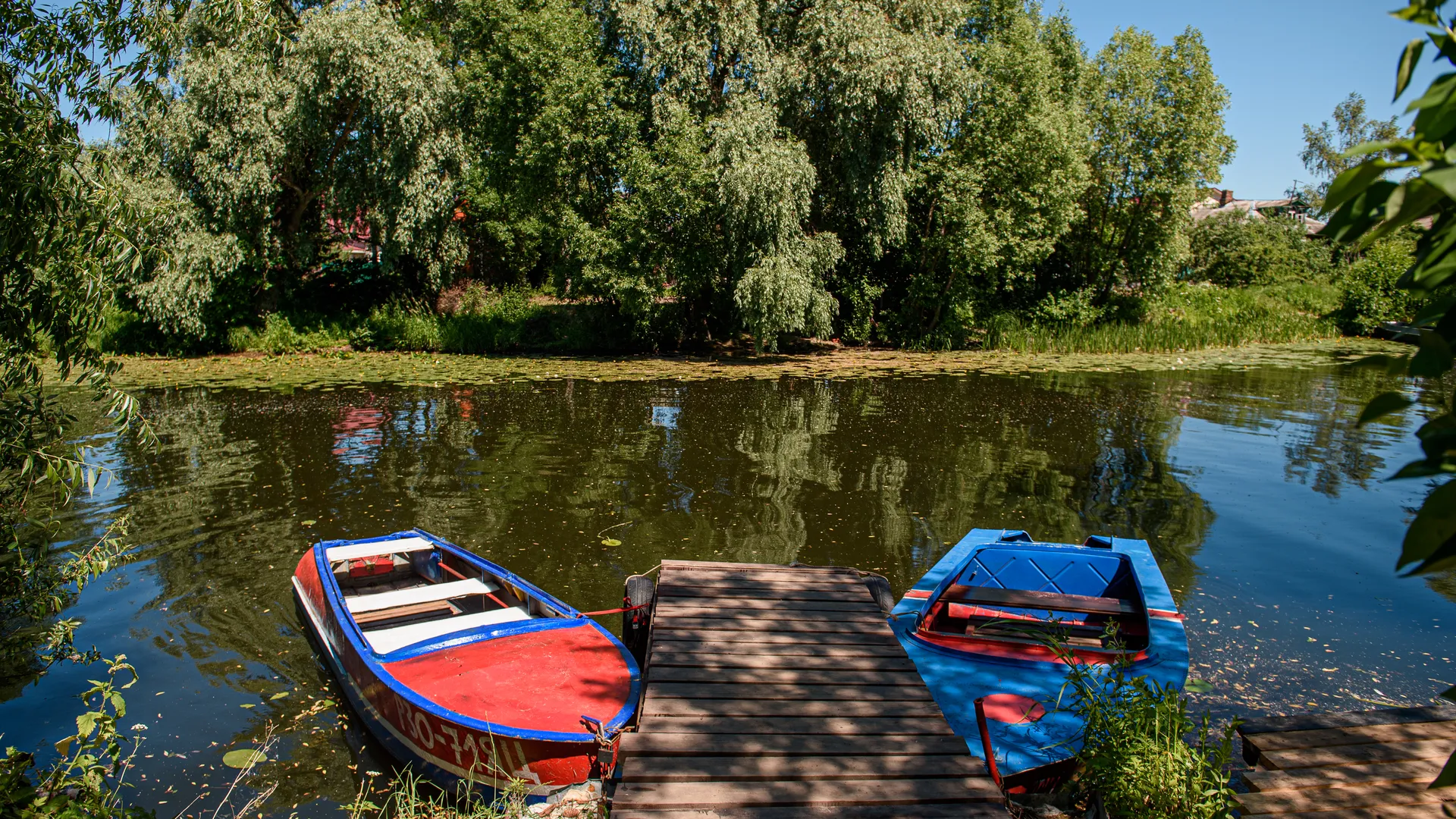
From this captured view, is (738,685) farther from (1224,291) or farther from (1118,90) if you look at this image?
(1224,291)

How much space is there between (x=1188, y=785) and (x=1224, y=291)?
114 ft

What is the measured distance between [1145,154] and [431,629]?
27652 mm

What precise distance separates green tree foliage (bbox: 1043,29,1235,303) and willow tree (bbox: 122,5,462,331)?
19906mm

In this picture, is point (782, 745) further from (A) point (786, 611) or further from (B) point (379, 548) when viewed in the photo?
(B) point (379, 548)

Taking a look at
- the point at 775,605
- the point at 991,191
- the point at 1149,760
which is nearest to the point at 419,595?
the point at 775,605

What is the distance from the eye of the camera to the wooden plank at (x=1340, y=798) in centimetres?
393

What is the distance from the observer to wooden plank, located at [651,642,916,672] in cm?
488

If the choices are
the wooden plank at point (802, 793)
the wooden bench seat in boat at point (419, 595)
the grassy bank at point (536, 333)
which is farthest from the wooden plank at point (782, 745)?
the grassy bank at point (536, 333)

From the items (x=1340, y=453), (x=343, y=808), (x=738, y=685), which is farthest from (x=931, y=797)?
(x=1340, y=453)

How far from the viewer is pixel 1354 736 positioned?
14.8ft

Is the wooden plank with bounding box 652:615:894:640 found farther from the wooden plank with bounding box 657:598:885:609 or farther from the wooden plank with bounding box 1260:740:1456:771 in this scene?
the wooden plank with bounding box 1260:740:1456:771

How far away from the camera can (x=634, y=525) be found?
986 centimetres

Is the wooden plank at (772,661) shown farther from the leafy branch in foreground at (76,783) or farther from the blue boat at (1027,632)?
the leafy branch in foreground at (76,783)

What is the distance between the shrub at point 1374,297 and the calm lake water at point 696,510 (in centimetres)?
1689
